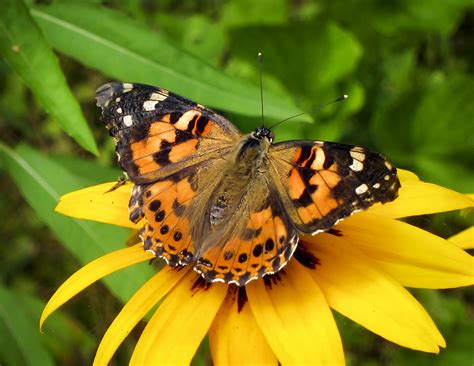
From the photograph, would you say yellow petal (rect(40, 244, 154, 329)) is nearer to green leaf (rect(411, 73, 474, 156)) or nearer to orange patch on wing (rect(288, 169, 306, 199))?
orange patch on wing (rect(288, 169, 306, 199))

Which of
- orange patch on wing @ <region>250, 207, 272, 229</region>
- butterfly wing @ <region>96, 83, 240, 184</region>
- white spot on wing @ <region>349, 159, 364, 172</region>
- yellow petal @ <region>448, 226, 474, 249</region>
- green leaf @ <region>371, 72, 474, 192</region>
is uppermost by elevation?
butterfly wing @ <region>96, 83, 240, 184</region>

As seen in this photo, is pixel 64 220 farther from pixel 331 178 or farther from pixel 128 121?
pixel 331 178

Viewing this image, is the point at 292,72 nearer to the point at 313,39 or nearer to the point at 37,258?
the point at 313,39

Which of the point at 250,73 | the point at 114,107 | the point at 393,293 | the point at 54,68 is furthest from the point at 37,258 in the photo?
the point at 393,293

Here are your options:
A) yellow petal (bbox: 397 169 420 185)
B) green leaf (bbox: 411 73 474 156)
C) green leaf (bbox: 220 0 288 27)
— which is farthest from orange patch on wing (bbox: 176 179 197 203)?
green leaf (bbox: 220 0 288 27)

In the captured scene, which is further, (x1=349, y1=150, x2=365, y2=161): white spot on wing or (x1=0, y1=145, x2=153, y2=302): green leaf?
(x1=0, y1=145, x2=153, y2=302): green leaf

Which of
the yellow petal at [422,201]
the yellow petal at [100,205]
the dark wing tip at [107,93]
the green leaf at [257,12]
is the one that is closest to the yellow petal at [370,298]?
the yellow petal at [422,201]

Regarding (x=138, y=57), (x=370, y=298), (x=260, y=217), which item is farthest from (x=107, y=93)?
(x=370, y=298)
